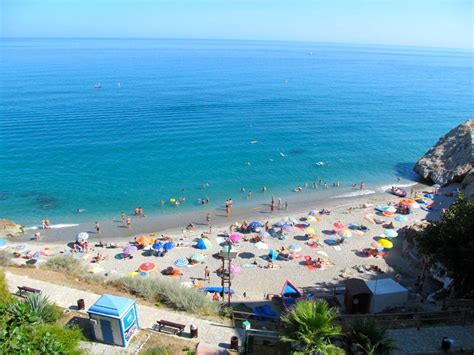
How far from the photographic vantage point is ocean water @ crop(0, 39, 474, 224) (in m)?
37.7

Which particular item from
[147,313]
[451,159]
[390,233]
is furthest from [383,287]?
[451,159]

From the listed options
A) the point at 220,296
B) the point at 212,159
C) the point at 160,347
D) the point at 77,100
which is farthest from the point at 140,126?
the point at 160,347

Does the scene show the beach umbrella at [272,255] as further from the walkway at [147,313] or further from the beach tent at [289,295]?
the walkway at [147,313]

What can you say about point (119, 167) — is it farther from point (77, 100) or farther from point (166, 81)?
point (166, 81)

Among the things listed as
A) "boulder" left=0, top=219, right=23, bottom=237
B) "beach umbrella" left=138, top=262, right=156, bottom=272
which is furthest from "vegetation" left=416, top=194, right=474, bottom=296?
"boulder" left=0, top=219, right=23, bottom=237

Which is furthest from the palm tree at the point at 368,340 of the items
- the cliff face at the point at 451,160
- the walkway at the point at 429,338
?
the cliff face at the point at 451,160

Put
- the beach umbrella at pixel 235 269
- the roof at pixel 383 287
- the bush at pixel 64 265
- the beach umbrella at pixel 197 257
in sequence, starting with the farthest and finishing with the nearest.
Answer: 1. the beach umbrella at pixel 197 257
2. the beach umbrella at pixel 235 269
3. the bush at pixel 64 265
4. the roof at pixel 383 287

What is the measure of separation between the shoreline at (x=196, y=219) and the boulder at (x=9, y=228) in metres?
0.56

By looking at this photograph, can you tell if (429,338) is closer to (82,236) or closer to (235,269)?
(235,269)

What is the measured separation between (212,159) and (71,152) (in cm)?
1722

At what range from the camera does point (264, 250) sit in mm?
26938

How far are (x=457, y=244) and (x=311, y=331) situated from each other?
9179 millimetres

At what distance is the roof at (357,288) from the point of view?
1753 centimetres

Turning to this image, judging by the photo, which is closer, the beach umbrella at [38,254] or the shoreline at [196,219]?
the beach umbrella at [38,254]
